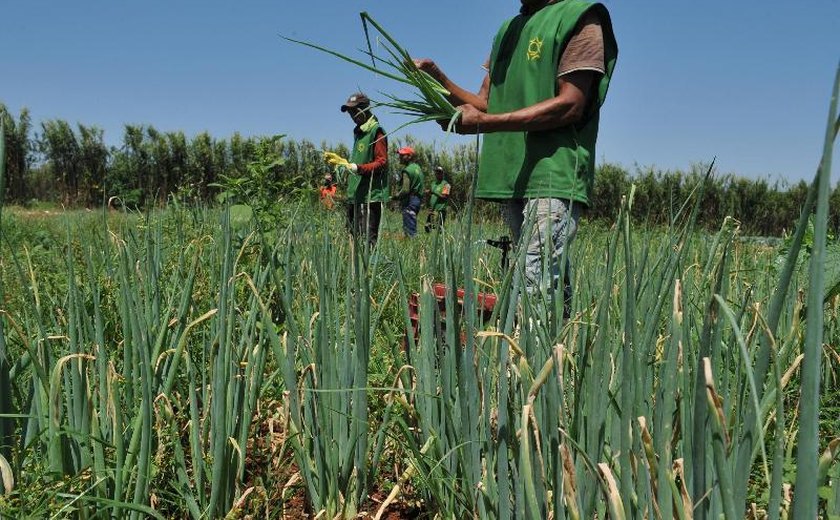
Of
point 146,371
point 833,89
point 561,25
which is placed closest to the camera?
point 833,89

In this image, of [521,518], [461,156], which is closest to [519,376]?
[521,518]

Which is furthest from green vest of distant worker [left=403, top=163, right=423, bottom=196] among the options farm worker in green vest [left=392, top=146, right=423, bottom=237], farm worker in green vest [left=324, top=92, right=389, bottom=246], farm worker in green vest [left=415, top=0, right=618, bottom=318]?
farm worker in green vest [left=415, top=0, right=618, bottom=318]

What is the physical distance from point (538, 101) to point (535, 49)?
152 millimetres

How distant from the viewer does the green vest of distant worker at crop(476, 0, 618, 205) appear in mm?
1938

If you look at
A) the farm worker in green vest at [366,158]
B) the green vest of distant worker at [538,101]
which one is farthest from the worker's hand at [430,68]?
the farm worker in green vest at [366,158]

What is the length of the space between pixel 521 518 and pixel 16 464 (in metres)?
0.68

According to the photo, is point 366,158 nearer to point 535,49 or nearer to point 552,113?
point 535,49

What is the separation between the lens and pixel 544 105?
1.86 meters

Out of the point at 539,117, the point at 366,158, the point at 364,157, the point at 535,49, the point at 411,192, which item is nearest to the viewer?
the point at 539,117

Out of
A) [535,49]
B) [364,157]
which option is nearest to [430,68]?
[535,49]

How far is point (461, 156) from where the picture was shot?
18797mm

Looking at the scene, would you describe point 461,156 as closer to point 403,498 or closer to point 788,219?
point 788,219

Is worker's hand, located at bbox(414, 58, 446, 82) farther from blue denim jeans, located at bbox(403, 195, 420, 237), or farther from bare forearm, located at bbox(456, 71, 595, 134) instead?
blue denim jeans, located at bbox(403, 195, 420, 237)

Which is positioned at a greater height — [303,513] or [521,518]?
[521,518]
